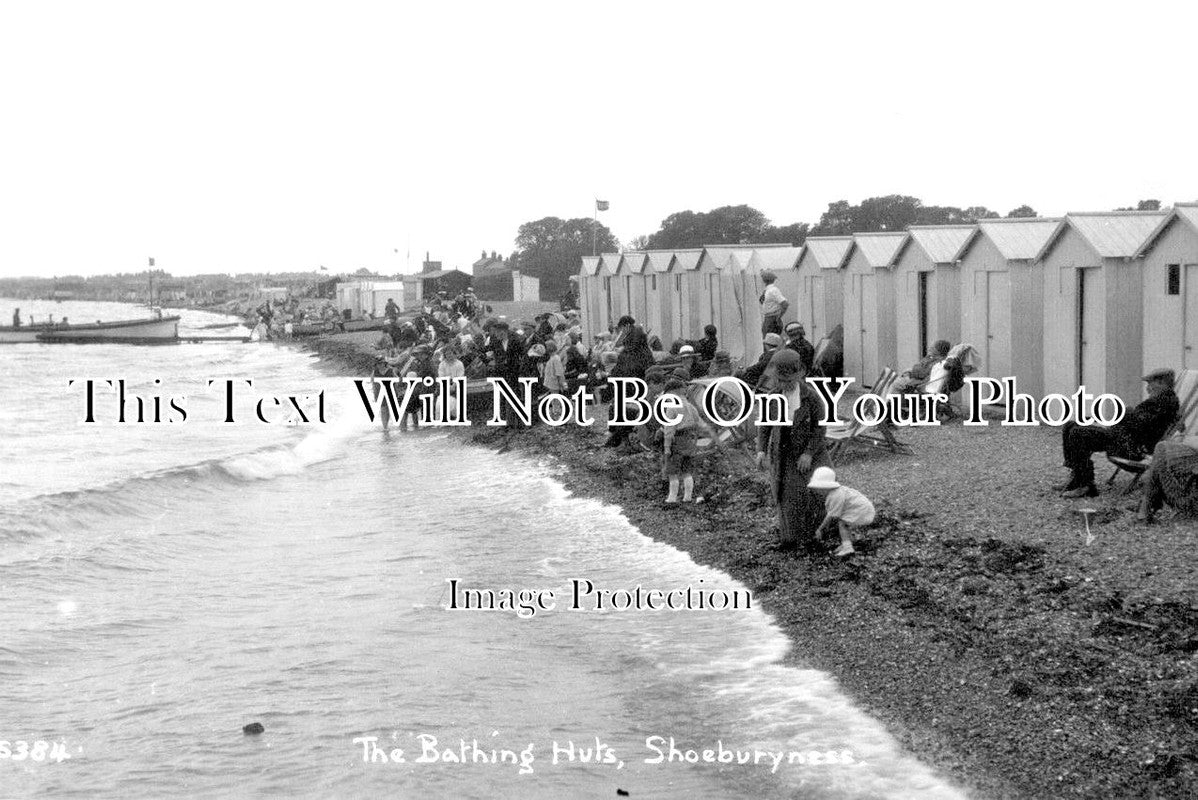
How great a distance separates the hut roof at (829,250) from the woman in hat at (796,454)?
11438 millimetres

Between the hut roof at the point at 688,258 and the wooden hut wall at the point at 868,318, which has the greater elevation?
the hut roof at the point at 688,258

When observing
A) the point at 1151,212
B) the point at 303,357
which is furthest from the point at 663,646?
the point at 303,357

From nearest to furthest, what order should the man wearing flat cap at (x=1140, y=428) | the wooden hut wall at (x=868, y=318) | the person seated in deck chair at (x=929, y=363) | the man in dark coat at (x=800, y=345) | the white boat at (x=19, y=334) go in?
the man wearing flat cap at (x=1140, y=428) → the man in dark coat at (x=800, y=345) → the person seated in deck chair at (x=929, y=363) → the wooden hut wall at (x=868, y=318) → the white boat at (x=19, y=334)

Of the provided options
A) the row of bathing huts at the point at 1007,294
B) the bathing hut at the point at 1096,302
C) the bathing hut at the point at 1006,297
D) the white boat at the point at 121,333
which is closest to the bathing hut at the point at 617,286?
the row of bathing huts at the point at 1007,294

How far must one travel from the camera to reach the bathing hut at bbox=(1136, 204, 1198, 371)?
44.2 feet

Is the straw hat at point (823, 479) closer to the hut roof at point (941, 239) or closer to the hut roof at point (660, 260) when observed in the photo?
the hut roof at point (941, 239)

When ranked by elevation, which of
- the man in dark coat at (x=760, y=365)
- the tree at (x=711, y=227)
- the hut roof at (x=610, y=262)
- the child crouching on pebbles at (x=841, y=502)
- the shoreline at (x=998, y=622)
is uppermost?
the tree at (x=711, y=227)

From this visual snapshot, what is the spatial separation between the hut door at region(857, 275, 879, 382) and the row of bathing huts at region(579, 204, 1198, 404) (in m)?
0.02

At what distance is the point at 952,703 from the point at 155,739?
16.1 feet

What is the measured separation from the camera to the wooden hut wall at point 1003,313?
55.0 ft

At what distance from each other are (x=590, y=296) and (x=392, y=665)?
2785cm

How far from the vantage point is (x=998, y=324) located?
56.6ft

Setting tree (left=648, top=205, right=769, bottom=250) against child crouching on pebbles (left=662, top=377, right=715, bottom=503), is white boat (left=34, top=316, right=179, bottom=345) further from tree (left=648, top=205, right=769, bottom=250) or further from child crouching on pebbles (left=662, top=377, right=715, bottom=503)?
child crouching on pebbles (left=662, top=377, right=715, bottom=503)

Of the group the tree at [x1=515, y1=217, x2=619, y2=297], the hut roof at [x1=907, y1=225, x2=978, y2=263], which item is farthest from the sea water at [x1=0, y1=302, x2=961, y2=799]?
the tree at [x1=515, y1=217, x2=619, y2=297]
